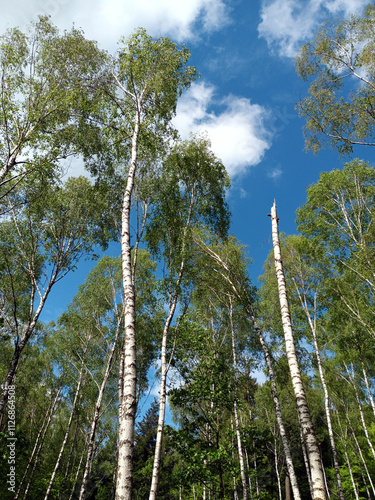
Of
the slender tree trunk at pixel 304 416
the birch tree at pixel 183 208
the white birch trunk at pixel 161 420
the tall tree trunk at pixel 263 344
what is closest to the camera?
the slender tree trunk at pixel 304 416

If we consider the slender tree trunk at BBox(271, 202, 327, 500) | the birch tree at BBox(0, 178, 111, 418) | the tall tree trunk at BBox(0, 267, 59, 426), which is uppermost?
the birch tree at BBox(0, 178, 111, 418)

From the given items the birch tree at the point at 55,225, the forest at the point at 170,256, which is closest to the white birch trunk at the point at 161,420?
the forest at the point at 170,256

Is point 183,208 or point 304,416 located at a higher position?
point 183,208

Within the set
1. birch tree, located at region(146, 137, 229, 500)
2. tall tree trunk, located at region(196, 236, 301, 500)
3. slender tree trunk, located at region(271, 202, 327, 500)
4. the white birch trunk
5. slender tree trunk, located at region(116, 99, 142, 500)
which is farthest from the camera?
birch tree, located at region(146, 137, 229, 500)

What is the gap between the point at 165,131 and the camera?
12.5 metres

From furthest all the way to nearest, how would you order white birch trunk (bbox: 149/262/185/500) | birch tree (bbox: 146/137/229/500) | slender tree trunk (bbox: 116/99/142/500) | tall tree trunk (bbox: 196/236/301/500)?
birch tree (bbox: 146/137/229/500) < white birch trunk (bbox: 149/262/185/500) < tall tree trunk (bbox: 196/236/301/500) < slender tree trunk (bbox: 116/99/142/500)

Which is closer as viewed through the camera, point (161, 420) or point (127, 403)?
point (127, 403)

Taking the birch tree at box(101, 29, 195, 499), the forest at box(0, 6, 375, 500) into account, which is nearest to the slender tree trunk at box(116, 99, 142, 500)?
the forest at box(0, 6, 375, 500)

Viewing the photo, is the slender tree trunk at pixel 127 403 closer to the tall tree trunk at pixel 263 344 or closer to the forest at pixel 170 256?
the forest at pixel 170 256

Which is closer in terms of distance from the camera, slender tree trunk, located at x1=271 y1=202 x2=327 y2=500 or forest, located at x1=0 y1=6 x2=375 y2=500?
slender tree trunk, located at x1=271 y1=202 x2=327 y2=500

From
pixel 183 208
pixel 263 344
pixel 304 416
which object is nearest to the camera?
pixel 304 416

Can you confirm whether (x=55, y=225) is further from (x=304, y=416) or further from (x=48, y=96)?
(x=304, y=416)

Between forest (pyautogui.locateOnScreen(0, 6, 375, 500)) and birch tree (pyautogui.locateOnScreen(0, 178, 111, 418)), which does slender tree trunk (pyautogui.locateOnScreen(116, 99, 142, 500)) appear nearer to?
forest (pyautogui.locateOnScreen(0, 6, 375, 500))

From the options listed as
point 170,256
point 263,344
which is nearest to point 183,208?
point 170,256
